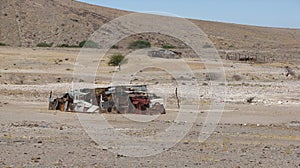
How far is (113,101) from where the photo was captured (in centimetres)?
2823

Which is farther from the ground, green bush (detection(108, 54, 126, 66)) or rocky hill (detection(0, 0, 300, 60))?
rocky hill (detection(0, 0, 300, 60))

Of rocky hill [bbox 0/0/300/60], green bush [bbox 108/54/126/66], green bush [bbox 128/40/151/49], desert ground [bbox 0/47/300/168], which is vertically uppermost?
rocky hill [bbox 0/0/300/60]

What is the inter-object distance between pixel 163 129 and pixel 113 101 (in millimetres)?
5832

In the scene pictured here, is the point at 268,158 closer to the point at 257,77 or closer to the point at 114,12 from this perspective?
the point at 257,77

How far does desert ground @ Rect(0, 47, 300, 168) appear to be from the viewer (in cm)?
1502

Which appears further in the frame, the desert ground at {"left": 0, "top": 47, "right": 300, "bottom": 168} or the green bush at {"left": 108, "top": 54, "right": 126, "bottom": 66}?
the green bush at {"left": 108, "top": 54, "right": 126, "bottom": 66}

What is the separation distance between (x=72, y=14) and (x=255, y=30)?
6276 centimetres

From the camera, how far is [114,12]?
138000mm

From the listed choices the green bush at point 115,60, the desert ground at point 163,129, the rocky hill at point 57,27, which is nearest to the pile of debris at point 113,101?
the desert ground at point 163,129

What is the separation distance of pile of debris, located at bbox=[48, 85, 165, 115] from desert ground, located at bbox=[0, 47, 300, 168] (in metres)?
0.66

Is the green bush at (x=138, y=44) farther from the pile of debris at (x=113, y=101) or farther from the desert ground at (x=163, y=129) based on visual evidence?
the pile of debris at (x=113, y=101)

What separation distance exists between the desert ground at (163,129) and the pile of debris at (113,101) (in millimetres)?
662

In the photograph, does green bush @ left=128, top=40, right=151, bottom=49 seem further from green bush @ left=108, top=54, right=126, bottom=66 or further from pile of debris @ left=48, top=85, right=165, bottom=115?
pile of debris @ left=48, top=85, right=165, bottom=115

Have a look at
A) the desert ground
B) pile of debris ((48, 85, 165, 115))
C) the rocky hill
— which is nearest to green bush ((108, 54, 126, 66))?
the desert ground
